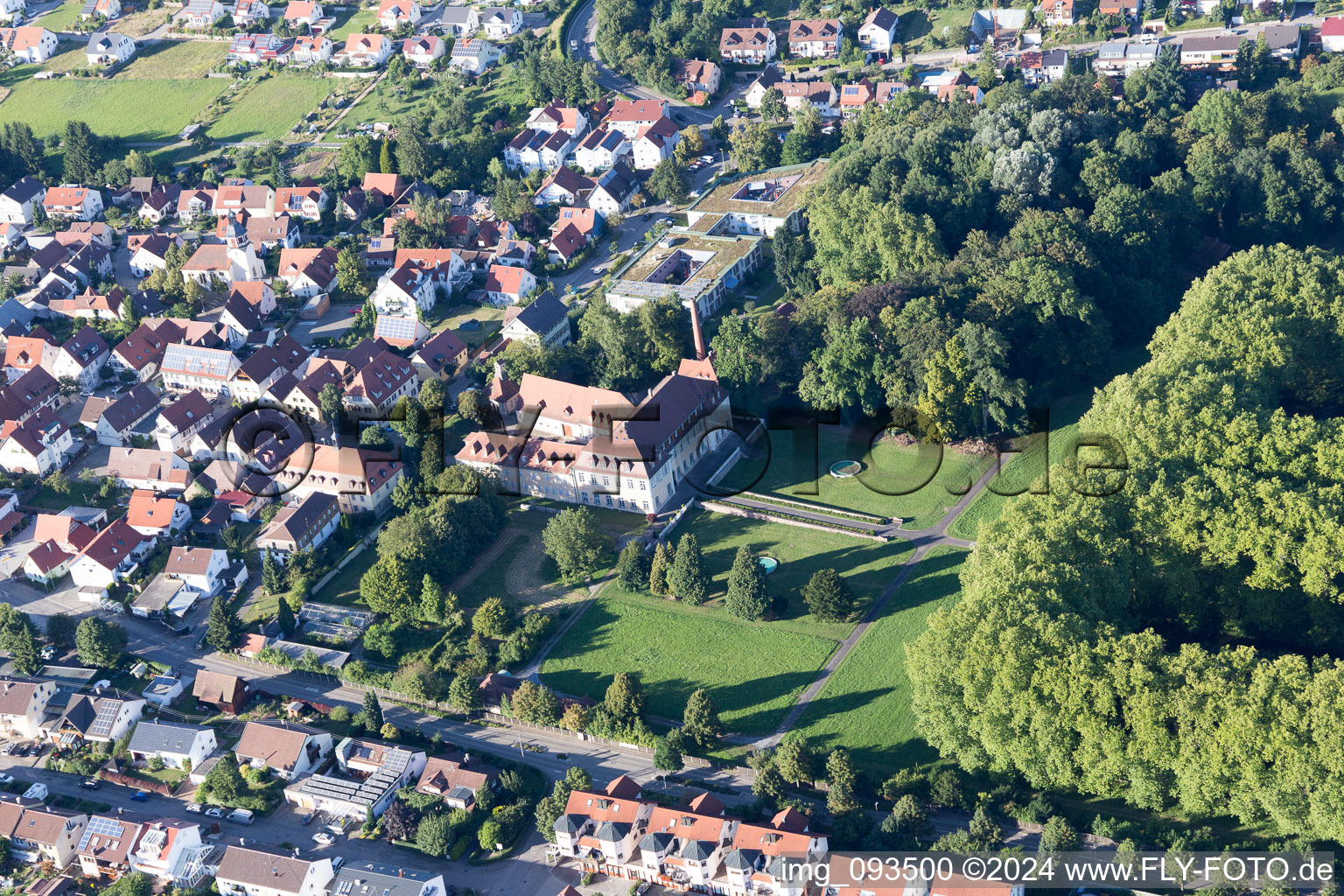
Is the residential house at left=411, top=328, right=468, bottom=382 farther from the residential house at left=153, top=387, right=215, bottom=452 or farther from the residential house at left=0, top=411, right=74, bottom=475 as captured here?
the residential house at left=0, top=411, right=74, bottom=475

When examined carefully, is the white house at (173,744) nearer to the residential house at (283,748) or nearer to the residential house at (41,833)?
the residential house at (283,748)

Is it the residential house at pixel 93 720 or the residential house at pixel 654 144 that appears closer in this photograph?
the residential house at pixel 93 720

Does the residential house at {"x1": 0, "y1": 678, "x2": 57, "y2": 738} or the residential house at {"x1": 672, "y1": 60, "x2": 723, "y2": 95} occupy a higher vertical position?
the residential house at {"x1": 672, "y1": 60, "x2": 723, "y2": 95}

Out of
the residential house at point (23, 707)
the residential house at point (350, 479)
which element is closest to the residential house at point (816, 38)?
the residential house at point (350, 479)

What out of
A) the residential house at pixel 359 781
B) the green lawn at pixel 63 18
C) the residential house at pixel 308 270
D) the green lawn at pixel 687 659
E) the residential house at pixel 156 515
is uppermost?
the green lawn at pixel 63 18

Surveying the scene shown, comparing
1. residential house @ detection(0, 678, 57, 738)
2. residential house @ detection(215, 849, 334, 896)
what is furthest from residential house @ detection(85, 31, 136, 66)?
residential house @ detection(215, 849, 334, 896)

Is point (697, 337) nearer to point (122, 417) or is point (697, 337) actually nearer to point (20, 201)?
point (122, 417)
